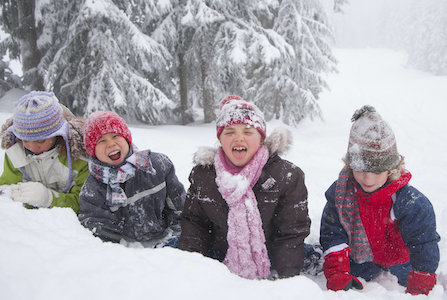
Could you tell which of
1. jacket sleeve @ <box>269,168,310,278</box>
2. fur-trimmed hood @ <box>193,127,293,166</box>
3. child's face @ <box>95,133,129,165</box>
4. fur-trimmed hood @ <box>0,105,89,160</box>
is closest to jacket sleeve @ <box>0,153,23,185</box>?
fur-trimmed hood @ <box>0,105,89,160</box>

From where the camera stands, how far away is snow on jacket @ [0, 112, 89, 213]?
99.0 inches

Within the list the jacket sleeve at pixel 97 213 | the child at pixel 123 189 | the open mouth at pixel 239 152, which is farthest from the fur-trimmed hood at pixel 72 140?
the open mouth at pixel 239 152

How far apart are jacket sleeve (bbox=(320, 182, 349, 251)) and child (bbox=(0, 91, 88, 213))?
2417 mm

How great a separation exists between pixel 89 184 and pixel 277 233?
1.78 metres

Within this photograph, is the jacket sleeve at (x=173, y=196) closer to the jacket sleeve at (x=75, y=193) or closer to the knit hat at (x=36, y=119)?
the jacket sleeve at (x=75, y=193)

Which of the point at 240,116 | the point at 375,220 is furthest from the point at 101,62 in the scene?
the point at 375,220

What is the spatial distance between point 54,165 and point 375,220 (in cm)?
308

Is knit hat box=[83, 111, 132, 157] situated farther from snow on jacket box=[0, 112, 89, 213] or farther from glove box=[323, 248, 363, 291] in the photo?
glove box=[323, 248, 363, 291]

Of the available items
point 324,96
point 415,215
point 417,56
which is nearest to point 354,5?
point 417,56

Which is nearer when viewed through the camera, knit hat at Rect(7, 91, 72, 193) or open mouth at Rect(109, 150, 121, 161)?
knit hat at Rect(7, 91, 72, 193)

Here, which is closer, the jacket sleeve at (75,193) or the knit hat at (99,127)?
the knit hat at (99,127)

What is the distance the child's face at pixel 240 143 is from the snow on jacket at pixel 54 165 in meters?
1.61

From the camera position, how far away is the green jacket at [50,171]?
2504 mm

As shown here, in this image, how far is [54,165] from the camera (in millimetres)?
2656
